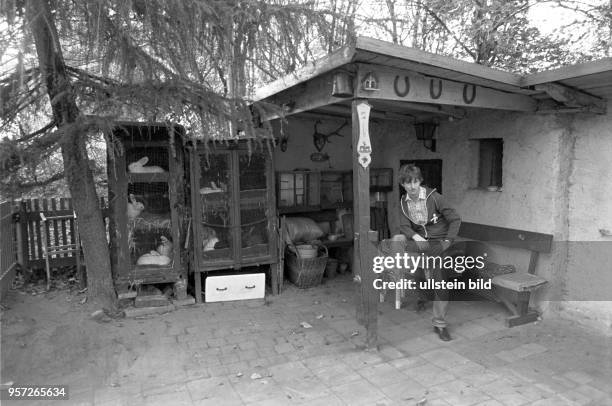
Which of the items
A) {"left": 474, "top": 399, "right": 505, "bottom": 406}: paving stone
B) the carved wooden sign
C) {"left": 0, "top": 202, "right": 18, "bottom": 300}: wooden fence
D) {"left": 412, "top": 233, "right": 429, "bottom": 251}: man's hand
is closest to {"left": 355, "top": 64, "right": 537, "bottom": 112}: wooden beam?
the carved wooden sign

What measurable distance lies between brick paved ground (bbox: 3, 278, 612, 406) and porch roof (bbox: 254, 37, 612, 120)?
2.32 metres

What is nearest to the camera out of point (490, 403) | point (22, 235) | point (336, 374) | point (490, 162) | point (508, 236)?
point (490, 403)

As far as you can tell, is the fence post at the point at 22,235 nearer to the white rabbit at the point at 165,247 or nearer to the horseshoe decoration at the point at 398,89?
the white rabbit at the point at 165,247

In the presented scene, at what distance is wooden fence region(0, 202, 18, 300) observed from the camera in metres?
5.08

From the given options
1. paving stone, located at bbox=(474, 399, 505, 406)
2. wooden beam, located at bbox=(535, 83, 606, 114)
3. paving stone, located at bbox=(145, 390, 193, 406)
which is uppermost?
wooden beam, located at bbox=(535, 83, 606, 114)

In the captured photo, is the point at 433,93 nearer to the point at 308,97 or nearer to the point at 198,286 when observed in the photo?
the point at 308,97

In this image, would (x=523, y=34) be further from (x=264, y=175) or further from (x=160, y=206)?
(x=160, y=206)

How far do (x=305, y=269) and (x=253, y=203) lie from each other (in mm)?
1193

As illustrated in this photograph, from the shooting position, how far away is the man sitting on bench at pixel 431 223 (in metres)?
4.47

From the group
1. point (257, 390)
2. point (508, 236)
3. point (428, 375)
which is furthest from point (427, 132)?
point (257, 390)

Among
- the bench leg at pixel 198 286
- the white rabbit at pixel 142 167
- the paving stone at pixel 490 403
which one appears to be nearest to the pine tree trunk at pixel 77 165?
the white rabbit at pixel 142 167

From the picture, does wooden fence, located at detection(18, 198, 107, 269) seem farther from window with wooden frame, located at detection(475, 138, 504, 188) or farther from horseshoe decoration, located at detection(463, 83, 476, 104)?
window with wooden frame, located at detection(475, 138, 504, 188)

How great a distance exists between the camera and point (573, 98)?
4.32m

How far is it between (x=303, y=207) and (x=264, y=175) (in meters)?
1.03
